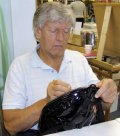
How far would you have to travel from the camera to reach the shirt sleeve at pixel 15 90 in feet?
4.28

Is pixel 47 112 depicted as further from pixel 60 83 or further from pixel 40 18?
pixel 40 18

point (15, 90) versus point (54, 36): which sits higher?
point (54, 36)

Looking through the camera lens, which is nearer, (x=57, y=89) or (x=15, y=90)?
(x=57, y=89)

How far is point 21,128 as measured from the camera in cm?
128

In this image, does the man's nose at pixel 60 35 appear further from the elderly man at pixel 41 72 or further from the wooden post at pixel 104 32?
the wooden post at pixel 104 32

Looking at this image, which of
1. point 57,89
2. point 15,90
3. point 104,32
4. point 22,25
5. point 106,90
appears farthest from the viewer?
point 104,32

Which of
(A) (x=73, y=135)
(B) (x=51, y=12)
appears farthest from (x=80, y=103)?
(B) (x=51, y=12)

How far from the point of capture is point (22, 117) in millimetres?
1239

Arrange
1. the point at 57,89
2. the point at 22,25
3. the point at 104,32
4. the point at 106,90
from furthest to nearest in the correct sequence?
the point at 104,32
the point at 22,25
the point at 106,90
the point at 57,89

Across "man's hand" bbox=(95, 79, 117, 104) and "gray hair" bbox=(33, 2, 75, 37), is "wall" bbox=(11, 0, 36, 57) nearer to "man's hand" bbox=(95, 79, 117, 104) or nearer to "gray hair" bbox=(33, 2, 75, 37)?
"gray hair" bbox=(33, 2, 75, 37)

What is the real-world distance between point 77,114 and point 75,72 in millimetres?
411

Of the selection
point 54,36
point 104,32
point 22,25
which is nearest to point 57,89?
point 54,36

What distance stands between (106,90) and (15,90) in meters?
0.46

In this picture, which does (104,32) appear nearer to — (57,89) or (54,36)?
(54,36)
